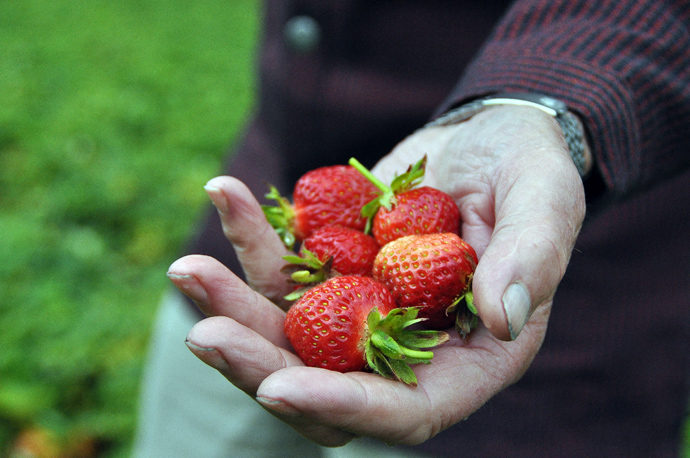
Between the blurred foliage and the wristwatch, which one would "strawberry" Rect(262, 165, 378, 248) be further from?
the blurred foliage

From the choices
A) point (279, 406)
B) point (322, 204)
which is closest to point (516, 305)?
point (279, 406)

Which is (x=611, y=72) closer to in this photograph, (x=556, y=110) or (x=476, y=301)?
(x=556, y=110)

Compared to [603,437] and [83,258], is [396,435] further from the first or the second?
[83,258]

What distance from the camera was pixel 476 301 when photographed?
925 millimetres

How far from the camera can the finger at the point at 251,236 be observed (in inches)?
46.5

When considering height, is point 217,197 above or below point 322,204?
above

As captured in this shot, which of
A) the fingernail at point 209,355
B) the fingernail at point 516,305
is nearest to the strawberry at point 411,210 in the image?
the fingernail at point 516,305

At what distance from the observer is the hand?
35.9 inches

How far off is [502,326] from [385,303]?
0.95ft

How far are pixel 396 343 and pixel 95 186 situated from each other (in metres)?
2.95

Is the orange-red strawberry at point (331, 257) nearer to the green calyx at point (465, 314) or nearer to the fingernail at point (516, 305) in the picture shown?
the green calyx at point (465, 314)

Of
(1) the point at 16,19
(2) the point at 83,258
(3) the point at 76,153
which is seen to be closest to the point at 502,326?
(2) the point at 83,258

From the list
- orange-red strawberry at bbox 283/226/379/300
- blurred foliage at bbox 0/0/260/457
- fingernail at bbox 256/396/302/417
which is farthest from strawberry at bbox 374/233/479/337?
blurred foliage at bbox 0/0/260/457

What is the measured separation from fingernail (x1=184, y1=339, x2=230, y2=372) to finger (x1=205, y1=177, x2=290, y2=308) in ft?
1.05
